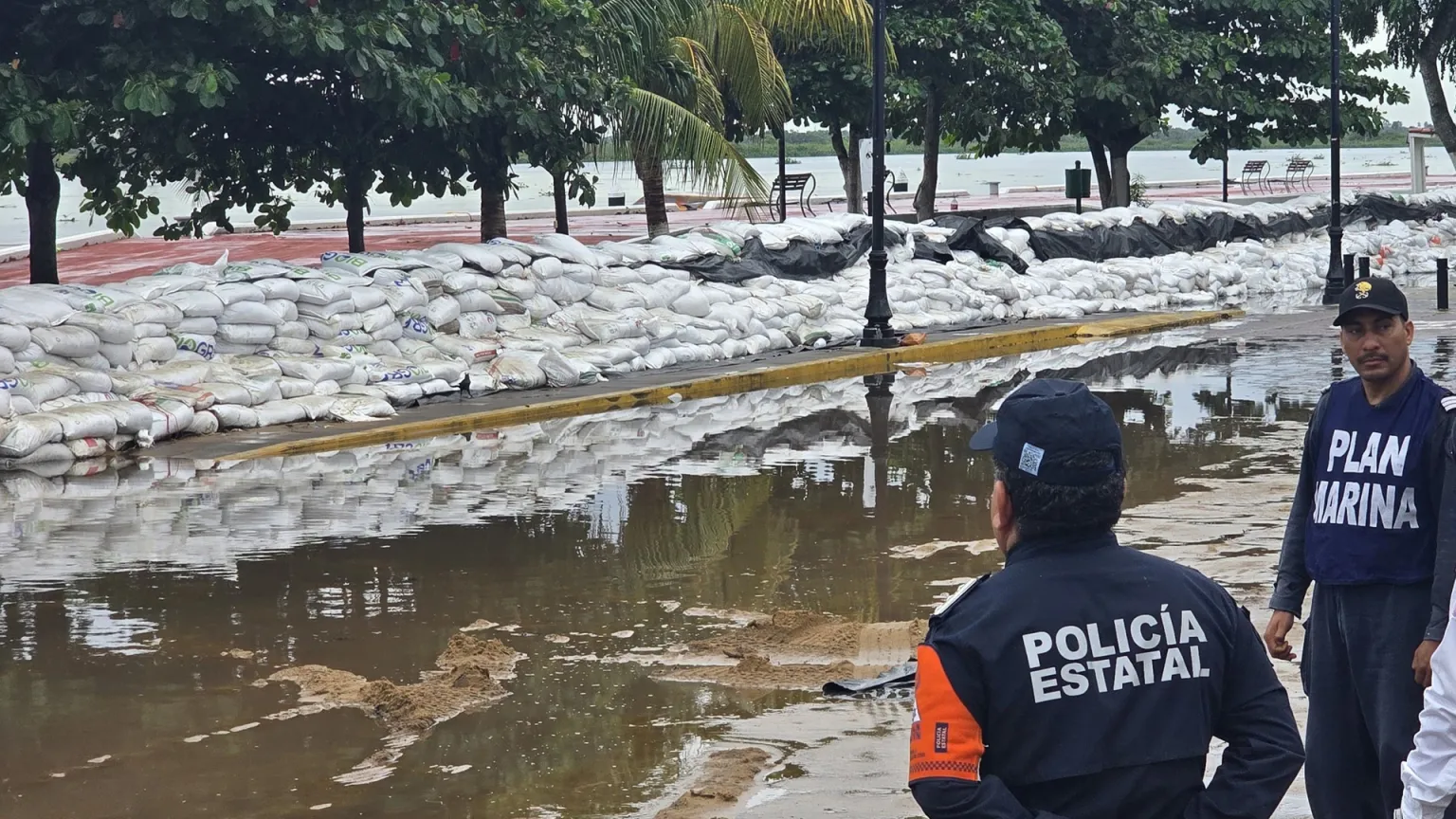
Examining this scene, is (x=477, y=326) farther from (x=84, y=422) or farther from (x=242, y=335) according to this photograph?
(x=84, y=422)

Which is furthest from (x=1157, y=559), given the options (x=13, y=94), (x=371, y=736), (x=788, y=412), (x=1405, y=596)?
(x=13, y=94)

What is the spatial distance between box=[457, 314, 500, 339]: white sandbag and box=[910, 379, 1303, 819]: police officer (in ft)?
47.6

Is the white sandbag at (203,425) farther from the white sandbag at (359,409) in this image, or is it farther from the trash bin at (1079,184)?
the trash bin at (1079,184)

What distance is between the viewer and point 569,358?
1675 cm

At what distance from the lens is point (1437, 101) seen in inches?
1655

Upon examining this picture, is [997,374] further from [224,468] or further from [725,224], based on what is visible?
[224,468]

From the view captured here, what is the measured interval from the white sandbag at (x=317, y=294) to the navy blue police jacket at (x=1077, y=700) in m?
13.5

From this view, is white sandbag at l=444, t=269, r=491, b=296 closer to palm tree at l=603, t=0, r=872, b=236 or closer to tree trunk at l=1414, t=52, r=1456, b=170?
palm tree at l=603, t=0, r=872, b=236

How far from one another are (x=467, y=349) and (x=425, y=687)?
9.81m

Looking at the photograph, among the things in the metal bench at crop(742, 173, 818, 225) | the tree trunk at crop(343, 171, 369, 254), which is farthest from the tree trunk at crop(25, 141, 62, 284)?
the metal bench at crop(742, 173, 818, 225)

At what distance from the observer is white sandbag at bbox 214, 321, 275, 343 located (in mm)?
15031

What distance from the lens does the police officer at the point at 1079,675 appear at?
8.56ft

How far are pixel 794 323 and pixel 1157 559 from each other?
A: 1696 centimetres

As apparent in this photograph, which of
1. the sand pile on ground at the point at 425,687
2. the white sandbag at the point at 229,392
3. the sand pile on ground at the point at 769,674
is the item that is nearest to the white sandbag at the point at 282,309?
the white sandbag at the point at 229,392
